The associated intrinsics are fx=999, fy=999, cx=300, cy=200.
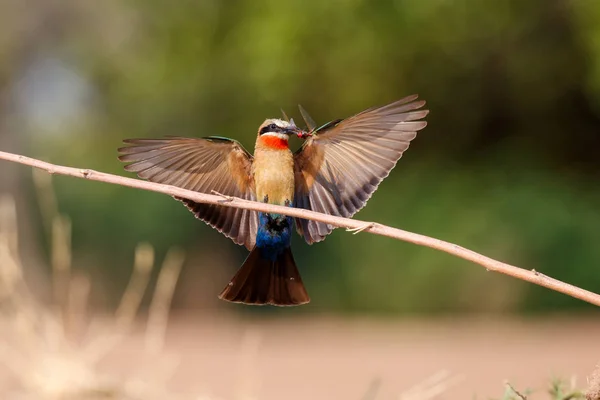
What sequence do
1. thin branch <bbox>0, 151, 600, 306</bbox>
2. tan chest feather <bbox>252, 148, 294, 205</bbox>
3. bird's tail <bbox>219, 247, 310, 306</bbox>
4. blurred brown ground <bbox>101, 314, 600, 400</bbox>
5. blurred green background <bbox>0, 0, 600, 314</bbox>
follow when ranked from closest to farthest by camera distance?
1. thin branch <bbox>0, 151, 600, 306</bbox>
2. bird's tail <bbox>219, 247, 310, 306</bbox>
3. tan chest feather <bbox>252, 148, 294, 205</bbox>
4. blurred brown ground <bbox>101, 314, 600, 400</bbox>
5. blurred green background <bbox>0, 0, 600, 314</bbox>

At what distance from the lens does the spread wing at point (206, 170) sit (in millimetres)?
2824

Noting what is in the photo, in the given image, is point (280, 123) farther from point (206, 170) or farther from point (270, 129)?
point (206, 170)

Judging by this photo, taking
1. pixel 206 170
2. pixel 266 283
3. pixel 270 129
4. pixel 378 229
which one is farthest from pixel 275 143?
pixel 378 229

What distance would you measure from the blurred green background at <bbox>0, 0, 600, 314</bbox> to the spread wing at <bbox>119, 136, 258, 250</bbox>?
8486mm

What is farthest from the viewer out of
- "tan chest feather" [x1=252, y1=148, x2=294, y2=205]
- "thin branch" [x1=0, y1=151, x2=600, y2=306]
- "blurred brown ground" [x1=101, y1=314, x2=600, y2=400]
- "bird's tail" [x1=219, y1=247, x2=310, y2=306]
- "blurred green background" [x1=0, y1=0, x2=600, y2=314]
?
"blurred green background" [x1=0, y1=0, x2=600, y2=314]

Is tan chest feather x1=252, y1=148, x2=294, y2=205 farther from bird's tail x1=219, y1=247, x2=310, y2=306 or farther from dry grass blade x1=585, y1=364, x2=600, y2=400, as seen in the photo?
dry grass blade x1=585, y1=364, x2=600, y2=400

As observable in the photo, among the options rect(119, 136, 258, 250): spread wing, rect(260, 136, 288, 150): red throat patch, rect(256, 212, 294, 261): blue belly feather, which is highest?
rect(260, 136, 288, 150): red throat patch

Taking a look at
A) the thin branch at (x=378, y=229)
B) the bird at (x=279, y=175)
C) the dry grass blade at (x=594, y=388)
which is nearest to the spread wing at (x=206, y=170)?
the bird at (x=279, y=175)

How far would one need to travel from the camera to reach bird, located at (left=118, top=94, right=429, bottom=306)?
2840 millimetres

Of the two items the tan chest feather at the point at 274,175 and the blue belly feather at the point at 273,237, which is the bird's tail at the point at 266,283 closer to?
the blue belly feather at the point at 273,237

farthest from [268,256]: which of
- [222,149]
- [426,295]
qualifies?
[426,295]

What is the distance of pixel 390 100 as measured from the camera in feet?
41.1

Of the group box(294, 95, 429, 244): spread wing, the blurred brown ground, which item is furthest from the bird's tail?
the blurred brown ground

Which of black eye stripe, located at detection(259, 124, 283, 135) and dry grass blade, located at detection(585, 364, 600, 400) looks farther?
black eye stripe, located at detection(259, 124, 283, 135)
